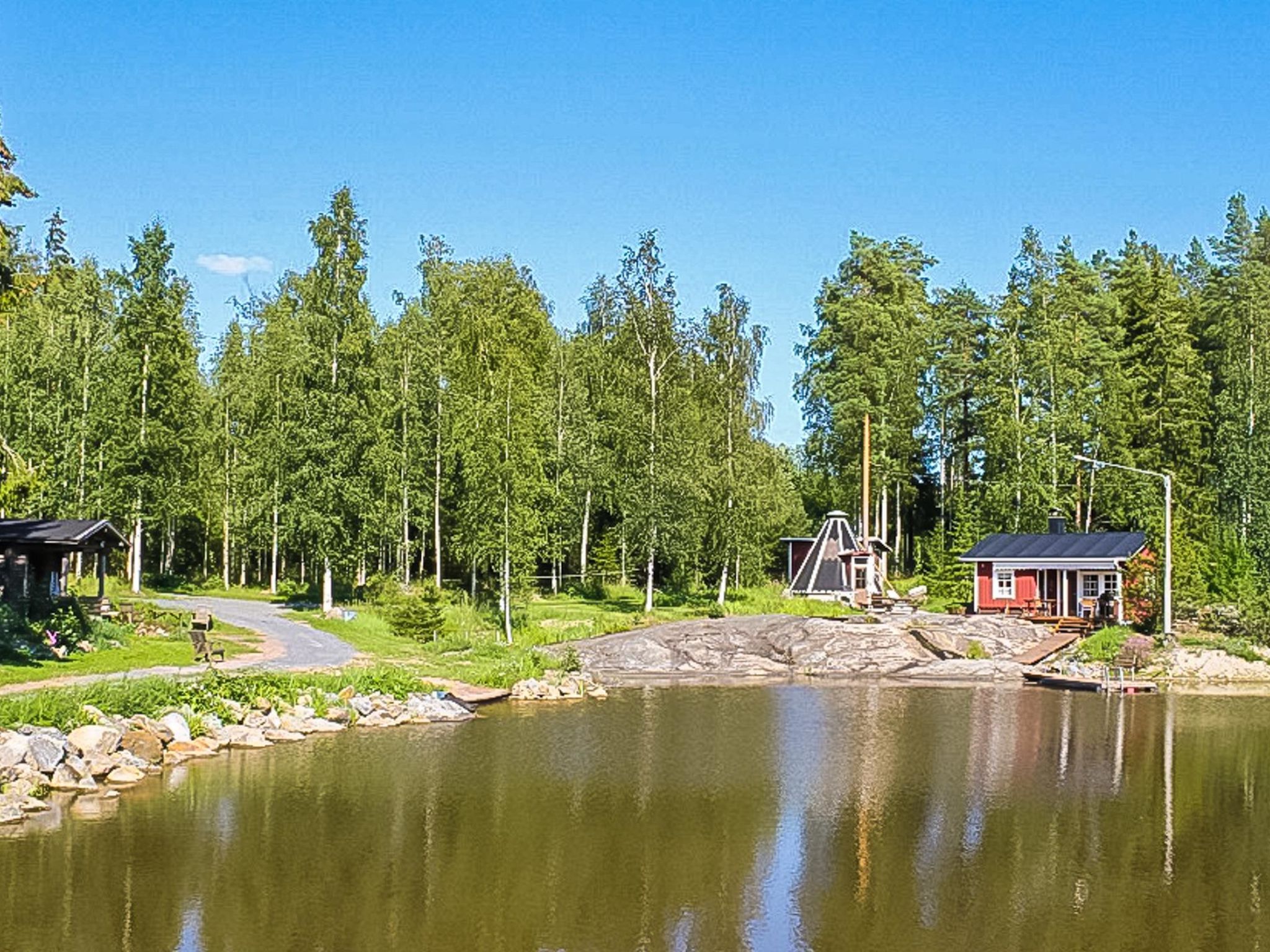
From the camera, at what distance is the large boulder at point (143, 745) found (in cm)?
2331

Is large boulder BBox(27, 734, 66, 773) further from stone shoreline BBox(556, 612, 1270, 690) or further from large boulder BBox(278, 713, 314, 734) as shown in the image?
stone shoreline BBox(556, 612, 1270, 690)

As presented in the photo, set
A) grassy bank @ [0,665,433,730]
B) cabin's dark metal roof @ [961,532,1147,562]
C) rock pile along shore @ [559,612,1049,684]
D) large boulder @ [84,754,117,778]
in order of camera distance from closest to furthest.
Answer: large boulder @ [84,754,117,778]
grassy bank @ [0,665,433,730]
rock pile along shore @ [559,612,1049,684]
cabin's dark metal roof @ [961,532,1147,562]

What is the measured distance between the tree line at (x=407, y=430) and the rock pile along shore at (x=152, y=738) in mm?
12913

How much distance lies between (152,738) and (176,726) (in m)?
1.16

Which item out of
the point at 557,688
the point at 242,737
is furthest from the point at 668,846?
the point at 557,688

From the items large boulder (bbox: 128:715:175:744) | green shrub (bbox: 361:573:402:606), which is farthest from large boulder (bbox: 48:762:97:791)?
green shrub (bbox: 361:573:402:606)

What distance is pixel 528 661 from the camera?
36.4 metres

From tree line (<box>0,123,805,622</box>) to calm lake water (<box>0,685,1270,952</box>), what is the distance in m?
18.6

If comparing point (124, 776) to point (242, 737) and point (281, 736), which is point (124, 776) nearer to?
point (242, 737)

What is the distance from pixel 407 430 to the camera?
53.3 meters

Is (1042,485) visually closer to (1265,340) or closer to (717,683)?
(1265,340)

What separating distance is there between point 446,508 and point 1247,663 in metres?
34.6

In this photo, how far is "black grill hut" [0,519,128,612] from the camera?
34.3m

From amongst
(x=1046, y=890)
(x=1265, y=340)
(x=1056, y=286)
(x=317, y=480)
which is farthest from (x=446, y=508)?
(x=1046, y=890)
